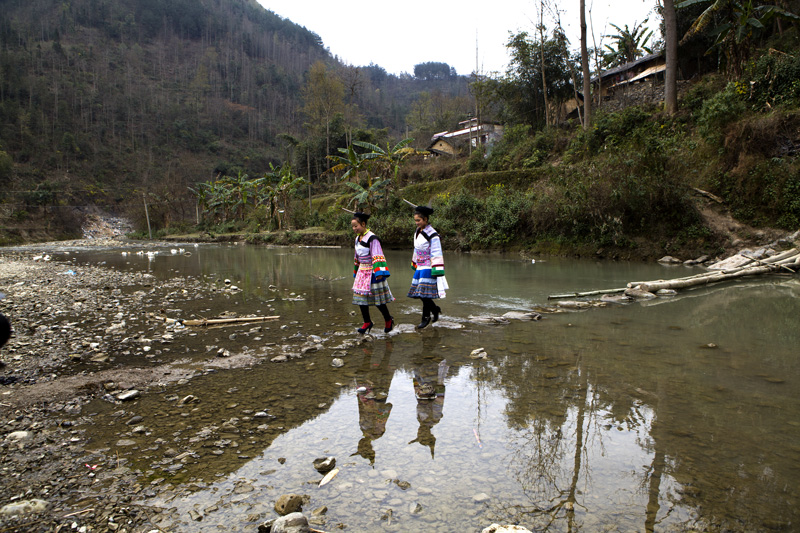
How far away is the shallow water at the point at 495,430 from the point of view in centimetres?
273

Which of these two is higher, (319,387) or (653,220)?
(653,220)

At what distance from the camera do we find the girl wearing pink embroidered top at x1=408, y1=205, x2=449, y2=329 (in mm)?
7340

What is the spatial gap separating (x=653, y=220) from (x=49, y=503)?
20.9m

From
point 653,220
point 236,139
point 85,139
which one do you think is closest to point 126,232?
point 85,139

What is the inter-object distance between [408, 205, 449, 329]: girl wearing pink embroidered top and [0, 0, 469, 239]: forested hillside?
4873 cm

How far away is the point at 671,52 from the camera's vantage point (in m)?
23.9

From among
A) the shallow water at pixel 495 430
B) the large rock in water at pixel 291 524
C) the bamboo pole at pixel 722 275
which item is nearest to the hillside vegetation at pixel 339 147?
the bamboo pole at pixel 722 275

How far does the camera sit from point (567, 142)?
3212 cm

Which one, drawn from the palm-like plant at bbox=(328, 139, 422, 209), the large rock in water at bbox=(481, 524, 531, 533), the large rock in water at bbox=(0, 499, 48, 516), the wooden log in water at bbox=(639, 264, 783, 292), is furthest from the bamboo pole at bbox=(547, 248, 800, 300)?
the palm-like plant at bbox=(328, 139, 422, 209)

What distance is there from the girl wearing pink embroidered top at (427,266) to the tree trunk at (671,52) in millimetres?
23653

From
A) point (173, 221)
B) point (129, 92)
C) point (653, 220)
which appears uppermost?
point (129, 92)

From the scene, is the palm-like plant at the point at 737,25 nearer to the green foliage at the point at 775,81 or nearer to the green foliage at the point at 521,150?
the green foliage at the point at 775,81

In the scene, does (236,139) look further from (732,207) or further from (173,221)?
(732,207)

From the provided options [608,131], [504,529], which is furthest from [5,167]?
[504,529]
